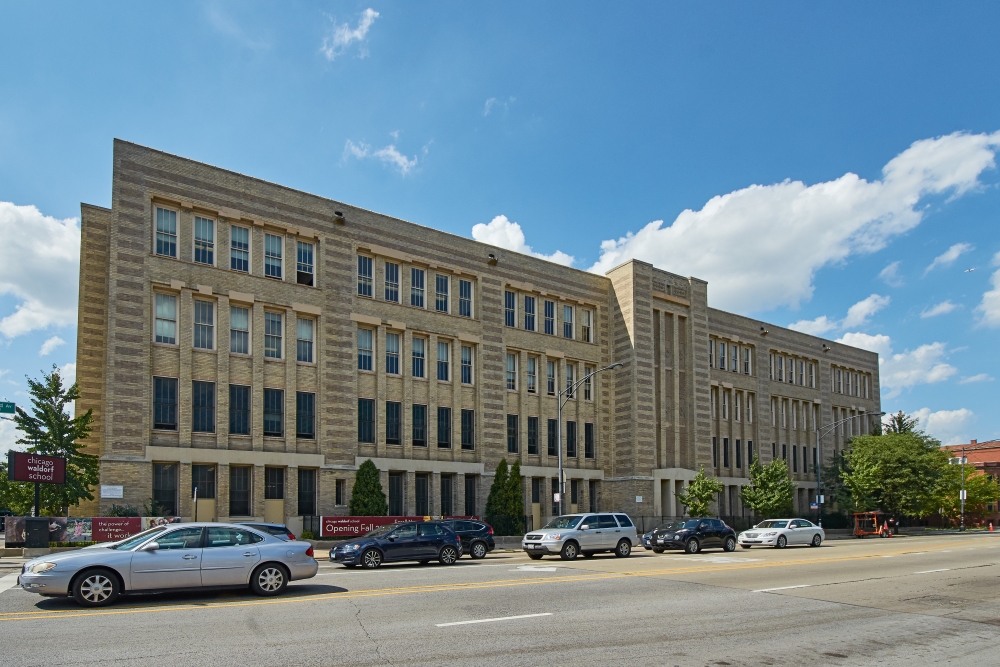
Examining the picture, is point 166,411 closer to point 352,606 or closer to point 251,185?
point 251,185

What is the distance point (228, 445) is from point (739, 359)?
38.4 metres

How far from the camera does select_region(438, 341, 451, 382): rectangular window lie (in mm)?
43125

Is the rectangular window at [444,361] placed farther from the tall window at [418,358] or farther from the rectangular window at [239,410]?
the rectangular window at [239,410]

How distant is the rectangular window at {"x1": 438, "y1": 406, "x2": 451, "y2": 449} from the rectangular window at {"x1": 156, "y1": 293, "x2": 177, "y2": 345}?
13.9 metres

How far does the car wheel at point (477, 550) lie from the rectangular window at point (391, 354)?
43.8 feet

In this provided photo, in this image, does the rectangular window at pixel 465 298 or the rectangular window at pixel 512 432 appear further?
the rectangular window at pixel 512 432

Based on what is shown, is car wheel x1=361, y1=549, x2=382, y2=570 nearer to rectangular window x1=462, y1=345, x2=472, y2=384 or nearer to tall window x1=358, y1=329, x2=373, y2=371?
tall window x1=358, y1=329, x2=373, y2=371

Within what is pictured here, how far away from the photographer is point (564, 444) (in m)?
48.1

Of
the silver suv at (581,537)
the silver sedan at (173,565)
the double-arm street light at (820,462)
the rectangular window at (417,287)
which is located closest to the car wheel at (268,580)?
the silver sedan at (173,565)

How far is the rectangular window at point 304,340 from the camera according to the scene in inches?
1490

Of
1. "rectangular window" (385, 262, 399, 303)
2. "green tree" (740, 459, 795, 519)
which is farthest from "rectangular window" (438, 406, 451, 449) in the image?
"green tree" (740, 459, 795, 519)

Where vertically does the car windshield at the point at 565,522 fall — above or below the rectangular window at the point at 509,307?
below

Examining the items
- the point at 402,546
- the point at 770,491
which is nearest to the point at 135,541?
the point at 402,546

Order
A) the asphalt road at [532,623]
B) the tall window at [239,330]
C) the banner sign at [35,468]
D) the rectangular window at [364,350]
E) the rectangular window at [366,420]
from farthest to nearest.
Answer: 1. the rectangular window at [364,350]
2. the rectangular window at [366,420]
3. the tall window at [239,330]
4. the banner sign at [35,468]
5. the asphalt road at [532,623]
